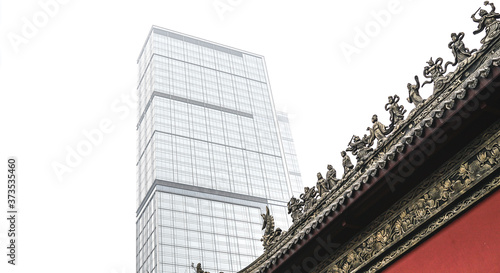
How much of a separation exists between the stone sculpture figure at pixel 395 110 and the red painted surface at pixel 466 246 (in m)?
2.76

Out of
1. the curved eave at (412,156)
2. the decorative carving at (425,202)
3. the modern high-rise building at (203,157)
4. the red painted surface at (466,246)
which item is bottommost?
the red painted surface at (466,246)

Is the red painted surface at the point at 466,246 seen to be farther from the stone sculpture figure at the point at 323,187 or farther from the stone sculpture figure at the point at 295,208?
the stone sculpture figure at the point at 295,208

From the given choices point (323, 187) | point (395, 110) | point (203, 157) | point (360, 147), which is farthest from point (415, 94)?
point (203, 157)

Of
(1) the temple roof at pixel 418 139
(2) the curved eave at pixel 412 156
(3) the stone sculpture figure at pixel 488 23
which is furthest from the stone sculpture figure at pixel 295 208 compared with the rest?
(3) the stone sculpture figure at pixel 488 23

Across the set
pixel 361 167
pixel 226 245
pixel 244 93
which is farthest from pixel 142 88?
pixel 361 167

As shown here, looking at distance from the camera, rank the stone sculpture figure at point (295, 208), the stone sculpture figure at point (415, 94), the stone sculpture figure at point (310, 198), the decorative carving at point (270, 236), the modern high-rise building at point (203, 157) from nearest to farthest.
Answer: the stone sculpture figure at point (415, 94) → the stone sculpture figure at point (310, 198) → the stone sculpture figure at point (295, 208) → the decorative carving at point (270, 236) → the modern high-rise building at point (203, 157)

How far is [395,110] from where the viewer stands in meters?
12.4

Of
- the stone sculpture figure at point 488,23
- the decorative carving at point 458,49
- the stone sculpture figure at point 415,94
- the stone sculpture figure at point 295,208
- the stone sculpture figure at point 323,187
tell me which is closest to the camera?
the stone sculpture figure at point 488,23

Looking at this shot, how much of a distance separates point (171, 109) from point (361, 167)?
96667mm

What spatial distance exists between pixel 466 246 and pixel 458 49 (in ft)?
13.1

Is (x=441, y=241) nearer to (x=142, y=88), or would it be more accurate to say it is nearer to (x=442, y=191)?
(x=442, y=191)

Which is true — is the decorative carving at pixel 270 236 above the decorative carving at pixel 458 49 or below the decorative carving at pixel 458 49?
below

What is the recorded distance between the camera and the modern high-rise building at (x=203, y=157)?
9262 cm

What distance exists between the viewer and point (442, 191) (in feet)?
35.2
